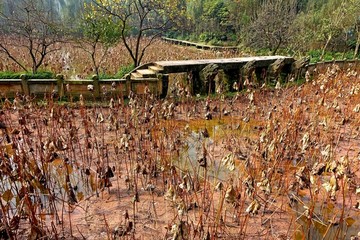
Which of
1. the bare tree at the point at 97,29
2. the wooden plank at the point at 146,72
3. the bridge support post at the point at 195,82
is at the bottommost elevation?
the bridge support post at the point at 195,82

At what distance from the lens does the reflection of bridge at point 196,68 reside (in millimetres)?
8055

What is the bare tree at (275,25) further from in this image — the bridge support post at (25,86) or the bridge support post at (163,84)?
the bridge support post at (25,86)

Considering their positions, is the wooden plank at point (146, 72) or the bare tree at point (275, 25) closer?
the wooden plank at point (146, 72)

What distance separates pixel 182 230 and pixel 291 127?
3140mm

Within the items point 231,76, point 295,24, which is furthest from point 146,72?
point 295,24

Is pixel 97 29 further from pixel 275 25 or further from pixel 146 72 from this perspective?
pixel 275 25

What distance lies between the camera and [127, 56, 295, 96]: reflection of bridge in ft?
26.4

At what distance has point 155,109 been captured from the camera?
18.2 ft

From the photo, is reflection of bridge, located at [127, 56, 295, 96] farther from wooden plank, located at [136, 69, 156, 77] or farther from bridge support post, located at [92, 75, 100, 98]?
bridge support post, located at [92, 75, 100, 98]

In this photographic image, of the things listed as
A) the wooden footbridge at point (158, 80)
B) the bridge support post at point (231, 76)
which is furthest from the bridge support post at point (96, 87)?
the bridge support post at point (231, 76)

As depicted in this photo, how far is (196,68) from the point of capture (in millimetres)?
8836

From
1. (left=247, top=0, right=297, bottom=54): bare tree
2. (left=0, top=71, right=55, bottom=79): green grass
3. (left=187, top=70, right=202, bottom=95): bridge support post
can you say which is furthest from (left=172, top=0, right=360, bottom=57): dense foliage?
(left=0, top=71, right=55, bottom=79): green grass

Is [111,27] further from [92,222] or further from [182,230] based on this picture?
[182,230]

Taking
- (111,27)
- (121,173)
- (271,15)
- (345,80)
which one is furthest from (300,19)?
(121,173)
